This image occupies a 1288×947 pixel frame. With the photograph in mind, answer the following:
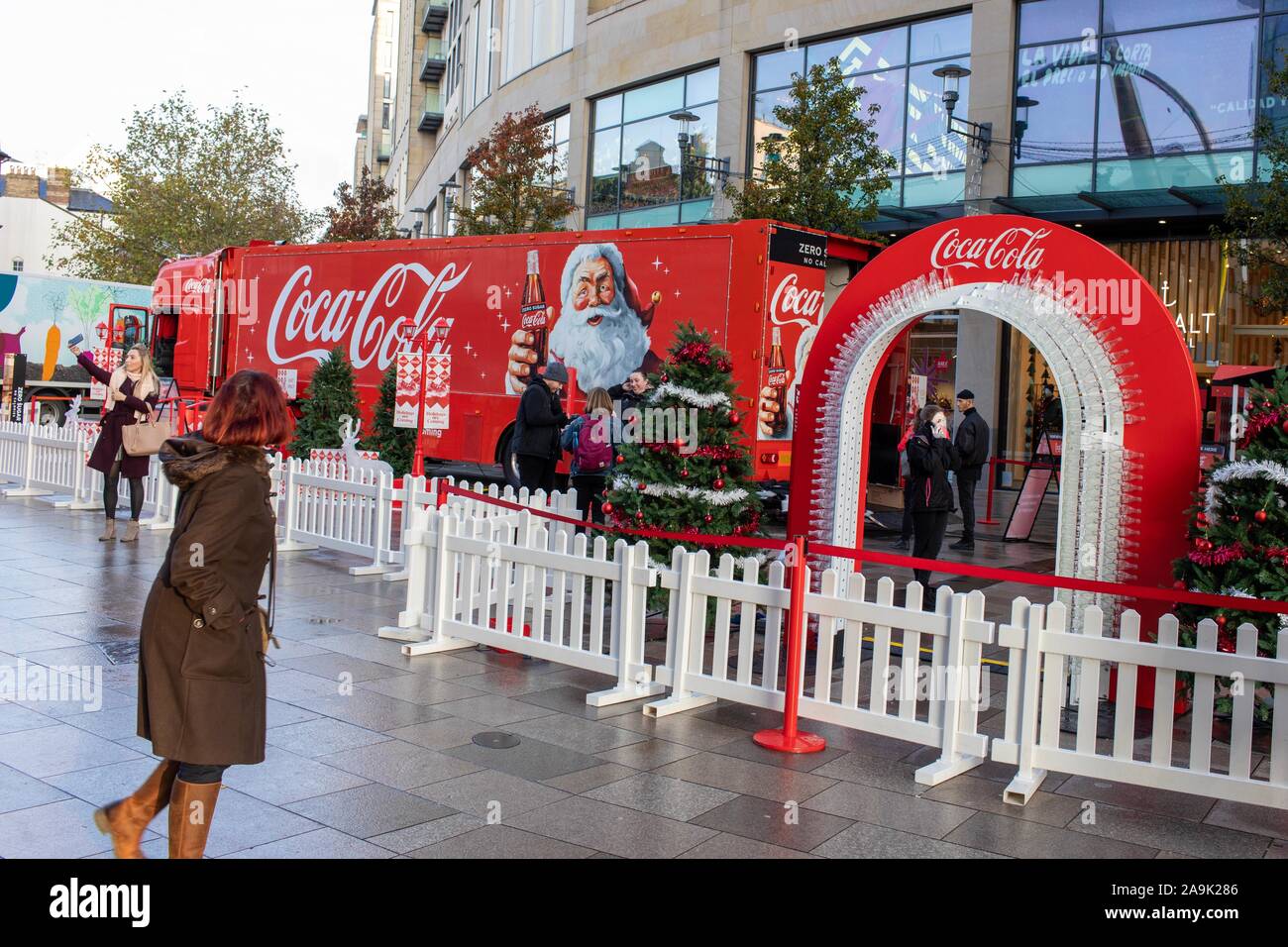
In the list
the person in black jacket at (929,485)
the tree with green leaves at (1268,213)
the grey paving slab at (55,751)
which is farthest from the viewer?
the tree with green leaves at (1268,213)

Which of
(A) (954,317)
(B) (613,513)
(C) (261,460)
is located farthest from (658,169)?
(C) (261,460)

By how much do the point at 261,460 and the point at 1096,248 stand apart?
5.52m

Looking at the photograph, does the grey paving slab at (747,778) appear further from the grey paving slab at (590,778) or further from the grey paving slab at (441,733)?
the grey paving slab at (441,733)

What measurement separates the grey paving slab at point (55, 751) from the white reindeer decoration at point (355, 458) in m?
5.63

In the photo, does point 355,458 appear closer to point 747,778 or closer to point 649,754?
point 649,754

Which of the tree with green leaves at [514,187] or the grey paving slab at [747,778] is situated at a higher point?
the tree with green leaves at [514,187]

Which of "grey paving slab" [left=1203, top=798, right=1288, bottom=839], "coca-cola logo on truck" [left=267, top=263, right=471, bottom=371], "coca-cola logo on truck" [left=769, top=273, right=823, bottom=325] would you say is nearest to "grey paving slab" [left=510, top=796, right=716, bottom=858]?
"grey paving slab" [left=1203, top=798, right=1288, bottom=839]

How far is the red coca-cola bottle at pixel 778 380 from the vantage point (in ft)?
46.7

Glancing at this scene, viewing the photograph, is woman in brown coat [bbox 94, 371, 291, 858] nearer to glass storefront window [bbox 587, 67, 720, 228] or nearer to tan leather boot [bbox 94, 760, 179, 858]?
tan leather boot [bbox 94, 760, 179, 858]

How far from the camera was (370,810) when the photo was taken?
5.08 meters

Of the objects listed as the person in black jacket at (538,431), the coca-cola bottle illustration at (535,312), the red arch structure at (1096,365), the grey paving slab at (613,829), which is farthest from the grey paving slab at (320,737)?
the coca-cola bottle illustration at (535,312)

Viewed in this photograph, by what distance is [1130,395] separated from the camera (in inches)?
290

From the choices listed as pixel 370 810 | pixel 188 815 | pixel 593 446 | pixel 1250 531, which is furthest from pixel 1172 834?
pixel 593 446

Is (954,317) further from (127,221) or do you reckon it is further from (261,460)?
(127,221)
